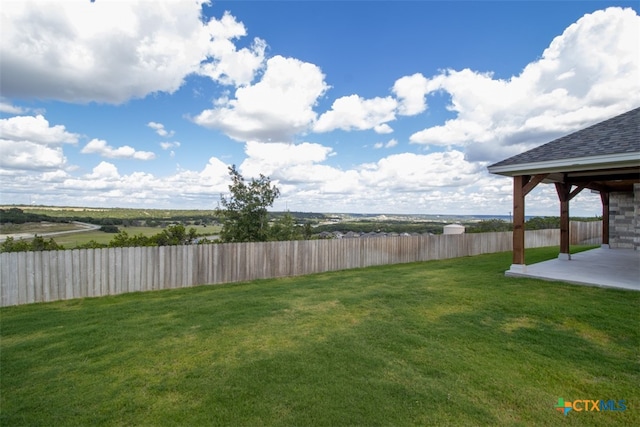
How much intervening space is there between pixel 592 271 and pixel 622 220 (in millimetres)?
7887

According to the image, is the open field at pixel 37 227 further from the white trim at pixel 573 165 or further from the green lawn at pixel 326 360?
the white trim at pixel 573 165

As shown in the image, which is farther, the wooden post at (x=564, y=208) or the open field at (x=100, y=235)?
the wooden post at (x=564, y=208)

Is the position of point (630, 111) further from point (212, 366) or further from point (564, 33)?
point (212, 366)

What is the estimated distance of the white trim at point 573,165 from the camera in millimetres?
6406

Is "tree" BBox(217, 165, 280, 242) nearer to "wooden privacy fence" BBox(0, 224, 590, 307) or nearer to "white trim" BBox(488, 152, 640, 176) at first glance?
"wooden privacy fence" BBox(0, 224, 590, 307)

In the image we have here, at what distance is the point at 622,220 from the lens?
523 inches

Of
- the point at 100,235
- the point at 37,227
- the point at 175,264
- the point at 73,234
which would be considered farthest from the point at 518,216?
the point at 37,227

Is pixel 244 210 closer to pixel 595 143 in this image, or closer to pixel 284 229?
pixel 284 229

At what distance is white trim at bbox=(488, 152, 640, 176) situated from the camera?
21.0ft

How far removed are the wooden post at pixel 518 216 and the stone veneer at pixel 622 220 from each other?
340 inches

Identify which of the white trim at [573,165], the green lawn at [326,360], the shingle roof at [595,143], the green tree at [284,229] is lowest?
the green lawn at [326,360]

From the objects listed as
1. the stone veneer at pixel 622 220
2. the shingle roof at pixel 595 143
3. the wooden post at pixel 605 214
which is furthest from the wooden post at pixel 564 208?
the stone veneer at pixel 622 220

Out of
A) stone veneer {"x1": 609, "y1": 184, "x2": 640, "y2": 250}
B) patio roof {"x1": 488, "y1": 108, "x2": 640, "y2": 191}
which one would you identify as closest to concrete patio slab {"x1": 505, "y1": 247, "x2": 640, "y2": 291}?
patio roof {"x1": 488, "y1": 108, "x2": 640, "y2": 191}

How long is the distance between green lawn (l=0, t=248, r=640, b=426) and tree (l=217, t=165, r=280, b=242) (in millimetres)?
6111
